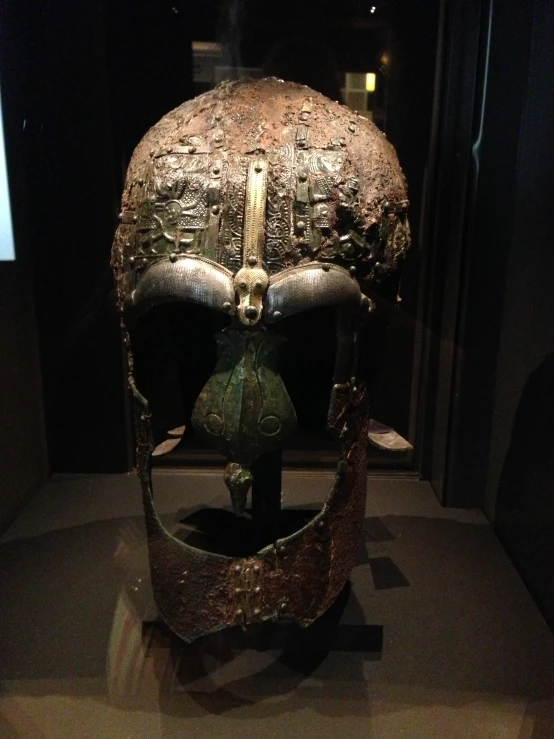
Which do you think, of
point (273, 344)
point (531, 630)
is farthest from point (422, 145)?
point (531, 630)

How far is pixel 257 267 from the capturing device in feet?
3.63

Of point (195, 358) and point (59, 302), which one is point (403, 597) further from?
point (59, 302)

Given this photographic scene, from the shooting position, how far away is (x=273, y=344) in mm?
1145

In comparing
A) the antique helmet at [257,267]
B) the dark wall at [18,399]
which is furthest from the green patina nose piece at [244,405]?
the dark wall at [18,399]

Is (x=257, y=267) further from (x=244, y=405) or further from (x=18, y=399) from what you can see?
(x=18, y=399)

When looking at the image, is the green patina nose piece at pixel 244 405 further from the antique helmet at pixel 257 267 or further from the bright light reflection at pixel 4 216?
the bright light reflection at pixel 4 216

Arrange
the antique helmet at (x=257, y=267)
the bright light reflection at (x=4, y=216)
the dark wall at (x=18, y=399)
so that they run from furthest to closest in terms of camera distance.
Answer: the dark wall at (x=18, y=399), the bright light reflection at (x=4, y=216), the antique helmet at (x=257, y=267)

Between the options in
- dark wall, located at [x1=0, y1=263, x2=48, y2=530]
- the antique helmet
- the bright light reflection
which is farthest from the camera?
dark wall, located at [x1=0, y1=263, x2=48, y2=530]

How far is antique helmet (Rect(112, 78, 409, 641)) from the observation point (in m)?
1.13

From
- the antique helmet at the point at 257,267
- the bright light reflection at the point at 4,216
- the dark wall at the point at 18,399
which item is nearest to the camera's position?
the antique helmet at the point at 257,267

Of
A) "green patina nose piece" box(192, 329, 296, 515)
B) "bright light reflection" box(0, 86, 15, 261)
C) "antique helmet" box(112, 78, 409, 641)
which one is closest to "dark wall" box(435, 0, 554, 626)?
"antique helmet" box(112, 78, 409, 641)

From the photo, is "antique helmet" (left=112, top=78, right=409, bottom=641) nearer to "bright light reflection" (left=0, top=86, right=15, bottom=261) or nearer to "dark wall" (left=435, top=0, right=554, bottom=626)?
"bright light reflection" (left=0, top=86, right=15, bottom=261)

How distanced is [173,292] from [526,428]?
1073 millimetres

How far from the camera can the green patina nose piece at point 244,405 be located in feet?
3.74
